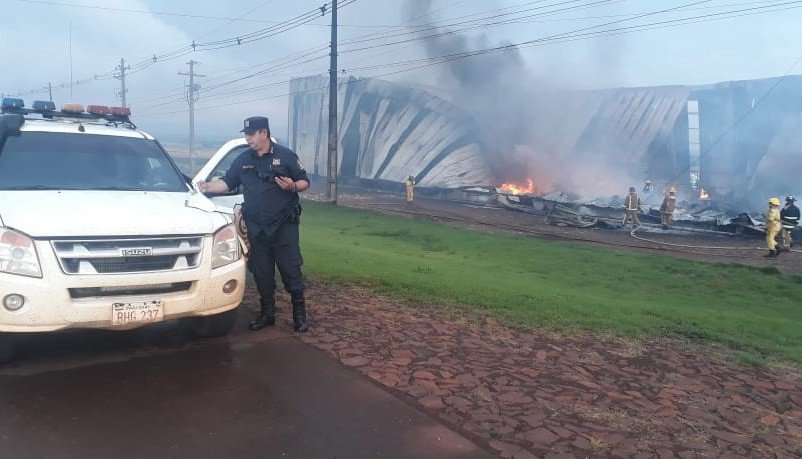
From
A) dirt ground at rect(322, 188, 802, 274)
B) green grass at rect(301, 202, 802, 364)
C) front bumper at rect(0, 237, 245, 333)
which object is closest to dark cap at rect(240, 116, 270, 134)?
front bumper at rect(0, 237, 245, 333)

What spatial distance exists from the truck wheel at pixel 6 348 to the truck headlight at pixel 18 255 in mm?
548

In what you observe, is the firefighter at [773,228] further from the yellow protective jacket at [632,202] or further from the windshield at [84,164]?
the windshield at [84,164]

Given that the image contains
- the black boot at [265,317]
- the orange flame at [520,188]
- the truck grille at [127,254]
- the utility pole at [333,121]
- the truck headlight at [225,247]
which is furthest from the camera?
the orange flame at [520,188]

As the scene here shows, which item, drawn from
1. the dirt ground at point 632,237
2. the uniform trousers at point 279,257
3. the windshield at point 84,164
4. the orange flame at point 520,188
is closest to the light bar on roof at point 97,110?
the windshield at point 84,164

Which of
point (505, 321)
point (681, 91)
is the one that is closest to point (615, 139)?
point (681, 91)

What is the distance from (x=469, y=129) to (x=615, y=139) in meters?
7.81

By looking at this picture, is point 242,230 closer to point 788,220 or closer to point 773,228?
point 773,228

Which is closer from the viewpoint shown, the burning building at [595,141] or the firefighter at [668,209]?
the firefighter at [668,209]

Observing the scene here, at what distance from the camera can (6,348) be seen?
4125 mm

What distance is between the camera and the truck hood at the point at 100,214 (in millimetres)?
3969

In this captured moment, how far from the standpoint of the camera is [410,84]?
34344mm

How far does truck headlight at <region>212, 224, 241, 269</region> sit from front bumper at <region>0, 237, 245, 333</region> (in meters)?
0.20

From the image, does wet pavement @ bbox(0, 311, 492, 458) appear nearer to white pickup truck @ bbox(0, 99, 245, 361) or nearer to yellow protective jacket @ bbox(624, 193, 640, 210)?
white pickup truck @ bbox(0, 99, 245, 361)

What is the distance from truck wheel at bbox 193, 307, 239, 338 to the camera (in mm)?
4910
